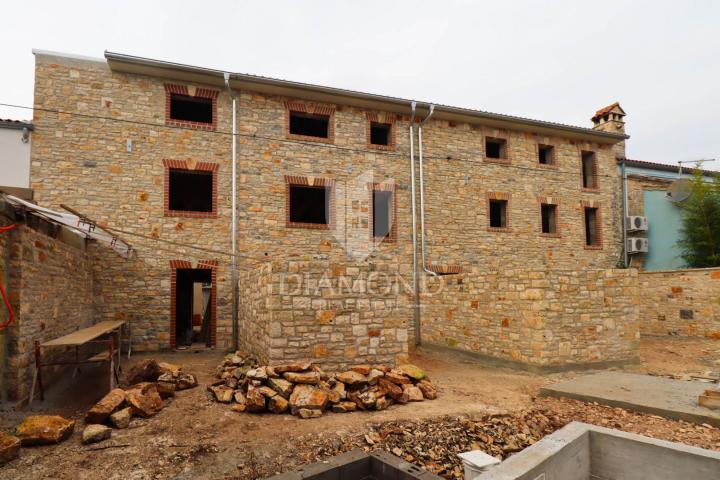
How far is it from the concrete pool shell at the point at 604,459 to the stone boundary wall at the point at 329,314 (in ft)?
11.2

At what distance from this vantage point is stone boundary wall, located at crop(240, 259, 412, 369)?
6098 mm

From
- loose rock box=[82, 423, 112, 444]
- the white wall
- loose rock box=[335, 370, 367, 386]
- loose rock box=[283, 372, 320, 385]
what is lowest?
loose rock box=[82, 423, 112, 444]

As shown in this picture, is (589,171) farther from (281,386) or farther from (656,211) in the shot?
(281,386)

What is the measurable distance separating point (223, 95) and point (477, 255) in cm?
830

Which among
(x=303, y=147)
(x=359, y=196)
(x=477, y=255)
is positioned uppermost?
(x=303, y=147)

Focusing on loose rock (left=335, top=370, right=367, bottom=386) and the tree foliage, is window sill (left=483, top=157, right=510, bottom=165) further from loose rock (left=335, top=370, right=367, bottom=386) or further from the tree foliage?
loose rock (left=335, top=370, right=367, bottom=386)

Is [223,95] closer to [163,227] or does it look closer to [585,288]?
[163,227]

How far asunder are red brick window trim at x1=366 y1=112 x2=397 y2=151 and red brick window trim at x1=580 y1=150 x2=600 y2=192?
7006 millimetres

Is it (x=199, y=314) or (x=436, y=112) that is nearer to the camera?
(x=436, y=112)

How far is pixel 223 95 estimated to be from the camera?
393 inches

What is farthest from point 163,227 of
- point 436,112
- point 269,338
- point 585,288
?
point 585,288

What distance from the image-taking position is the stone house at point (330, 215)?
6.86 metres

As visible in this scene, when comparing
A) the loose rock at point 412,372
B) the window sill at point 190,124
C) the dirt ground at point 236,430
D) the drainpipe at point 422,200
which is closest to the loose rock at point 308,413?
the dirt ground at point 236,430

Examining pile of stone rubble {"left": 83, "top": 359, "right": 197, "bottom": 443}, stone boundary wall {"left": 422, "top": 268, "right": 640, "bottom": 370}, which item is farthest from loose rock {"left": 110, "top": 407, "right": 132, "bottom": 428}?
stone boundary wall {"left": 422, "top": 268, "right": 640, "bottom": 370}
